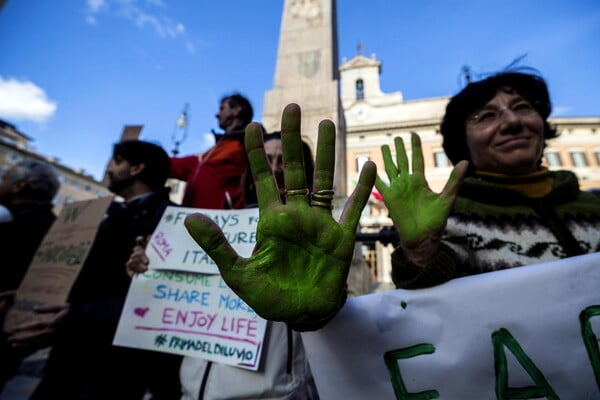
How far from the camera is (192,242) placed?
1.37m

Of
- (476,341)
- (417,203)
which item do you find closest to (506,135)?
(417,203)

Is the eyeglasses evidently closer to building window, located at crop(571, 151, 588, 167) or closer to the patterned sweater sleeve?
the patterned sweater sleeve

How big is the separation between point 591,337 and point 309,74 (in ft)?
17.6

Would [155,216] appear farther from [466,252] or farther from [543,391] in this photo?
[543,391]

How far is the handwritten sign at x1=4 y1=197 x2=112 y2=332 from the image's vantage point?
145 centimetres

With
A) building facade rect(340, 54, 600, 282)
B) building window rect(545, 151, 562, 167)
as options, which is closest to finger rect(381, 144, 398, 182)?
building facade rect(340, 54, 600, 282)

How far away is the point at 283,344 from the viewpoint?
1071mm

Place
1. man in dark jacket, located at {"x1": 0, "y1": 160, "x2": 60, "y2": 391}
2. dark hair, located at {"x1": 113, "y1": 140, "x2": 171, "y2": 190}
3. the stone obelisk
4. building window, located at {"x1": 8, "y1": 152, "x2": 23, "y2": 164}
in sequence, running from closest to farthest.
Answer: man in dark jacket, located at {"x1": 0, "y1": 160, "x2": 60, "y2": 391}
dark hair, located at {"x1": 113, "y1": 140, "x2": 171, "y2": 190}
the stone obelisk
building window, located at {"x1": 8, "y1": 152, "x2": 23, "y2": 164}

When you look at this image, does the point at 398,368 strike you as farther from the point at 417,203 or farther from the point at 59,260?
the point at 59,260

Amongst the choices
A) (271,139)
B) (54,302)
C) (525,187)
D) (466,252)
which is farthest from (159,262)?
(525,187)

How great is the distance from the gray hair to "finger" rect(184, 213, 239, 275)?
2.46 m

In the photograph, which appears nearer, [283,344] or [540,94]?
[283,344]

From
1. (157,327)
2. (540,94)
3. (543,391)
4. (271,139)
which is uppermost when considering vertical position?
(540,94)

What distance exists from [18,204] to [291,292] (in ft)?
8.75
